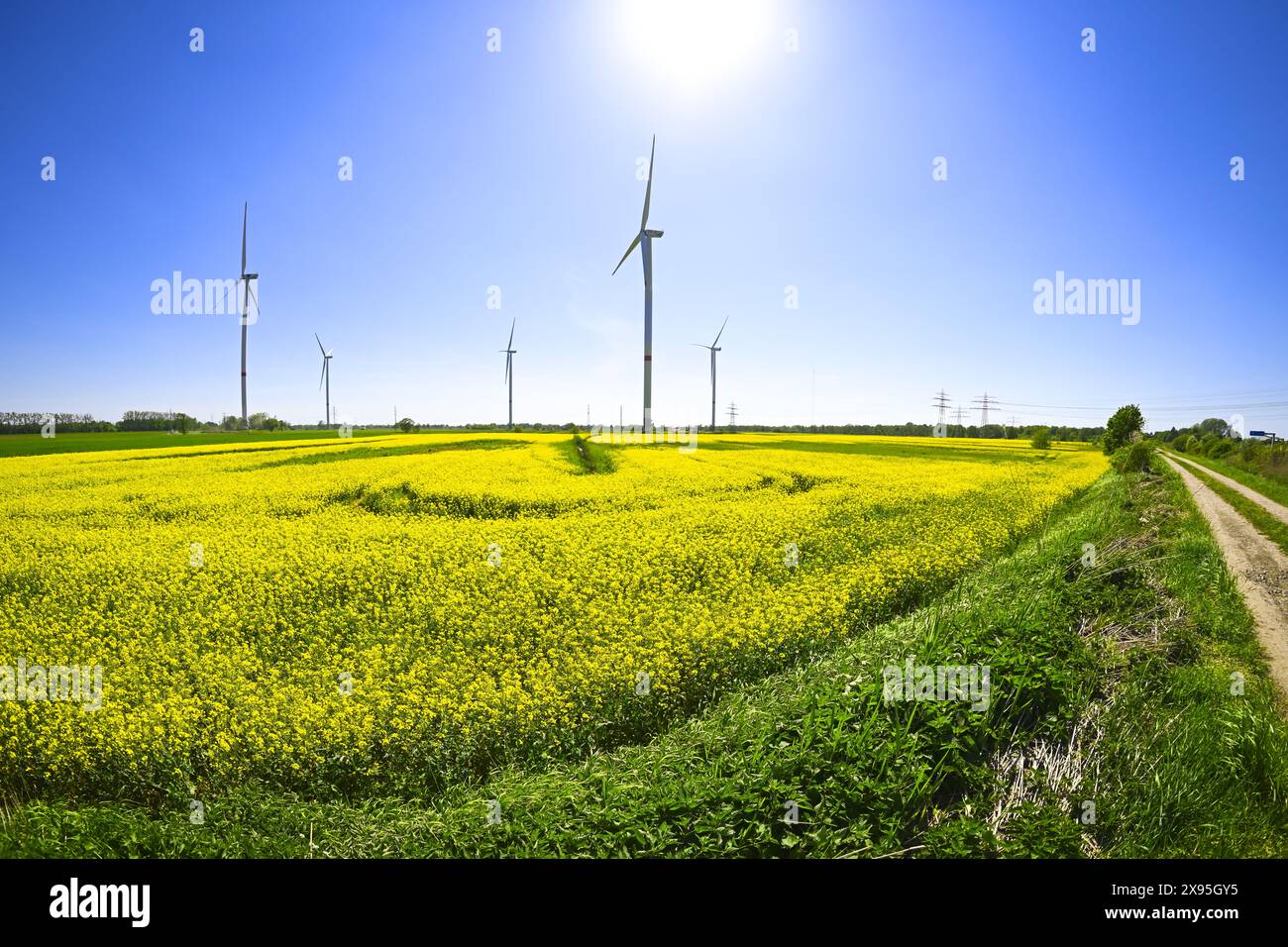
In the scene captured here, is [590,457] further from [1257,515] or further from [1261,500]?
[1261,500]

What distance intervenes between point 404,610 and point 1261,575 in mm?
16397

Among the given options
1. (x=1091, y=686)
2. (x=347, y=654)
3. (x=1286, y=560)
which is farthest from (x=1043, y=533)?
(x=347, y=654)

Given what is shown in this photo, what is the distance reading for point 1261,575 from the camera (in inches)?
425

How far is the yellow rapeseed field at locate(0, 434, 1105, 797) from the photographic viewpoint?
A: 5.39 m

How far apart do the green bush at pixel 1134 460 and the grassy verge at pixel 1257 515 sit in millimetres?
4149

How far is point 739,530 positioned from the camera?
12.1m

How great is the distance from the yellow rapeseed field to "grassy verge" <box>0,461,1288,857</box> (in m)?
0.51
